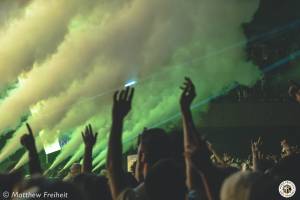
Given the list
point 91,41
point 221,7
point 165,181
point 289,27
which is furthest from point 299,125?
point 165,181

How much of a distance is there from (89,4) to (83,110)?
2841 mm

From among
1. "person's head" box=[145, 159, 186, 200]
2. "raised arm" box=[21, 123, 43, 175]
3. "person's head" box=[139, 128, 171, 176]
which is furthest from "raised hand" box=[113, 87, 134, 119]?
"raised arm" box=[21, 123, 43, 175]

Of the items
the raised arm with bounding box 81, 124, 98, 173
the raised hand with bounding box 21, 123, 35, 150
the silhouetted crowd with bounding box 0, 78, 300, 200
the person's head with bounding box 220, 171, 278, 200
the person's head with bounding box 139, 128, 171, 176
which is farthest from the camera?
the raised arm with bounding box 81, 124, 98, 173

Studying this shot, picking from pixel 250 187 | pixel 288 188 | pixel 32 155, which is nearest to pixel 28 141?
pixel 32 155

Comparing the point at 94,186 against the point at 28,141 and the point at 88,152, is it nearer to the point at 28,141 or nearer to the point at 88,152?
the point at 28,141

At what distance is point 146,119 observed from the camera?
63.9ft

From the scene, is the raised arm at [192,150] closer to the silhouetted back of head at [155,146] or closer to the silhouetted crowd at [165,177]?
the silhouetted crowd at [165,177]

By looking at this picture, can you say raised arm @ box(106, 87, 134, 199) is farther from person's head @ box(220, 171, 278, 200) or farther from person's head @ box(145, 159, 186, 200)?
person's head @ box(220, 171, 278, 200)

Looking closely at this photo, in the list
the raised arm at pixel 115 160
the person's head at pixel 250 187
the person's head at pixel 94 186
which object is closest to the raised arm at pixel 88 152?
the person's head at pixel 94 186

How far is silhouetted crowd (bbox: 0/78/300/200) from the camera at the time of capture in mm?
3104

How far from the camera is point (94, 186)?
15.3ft

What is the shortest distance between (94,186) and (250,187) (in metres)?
1.91

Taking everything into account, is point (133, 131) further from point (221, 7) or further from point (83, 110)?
point (221, 7)

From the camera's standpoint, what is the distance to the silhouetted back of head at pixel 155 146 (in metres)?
4.81
